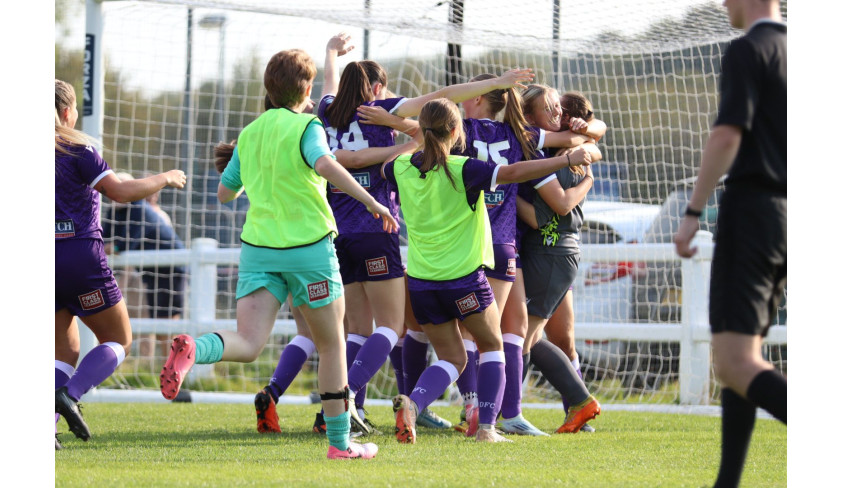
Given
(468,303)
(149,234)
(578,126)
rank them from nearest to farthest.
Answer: (468,303), (578,126), (149,234)

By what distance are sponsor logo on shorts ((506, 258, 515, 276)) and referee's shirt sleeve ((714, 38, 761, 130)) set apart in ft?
7.91

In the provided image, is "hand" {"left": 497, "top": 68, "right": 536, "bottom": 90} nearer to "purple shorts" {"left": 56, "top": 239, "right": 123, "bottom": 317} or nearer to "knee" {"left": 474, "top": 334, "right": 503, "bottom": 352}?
"knee" {"left": 474, "top": 334, "right": 503, "bottom": 352}

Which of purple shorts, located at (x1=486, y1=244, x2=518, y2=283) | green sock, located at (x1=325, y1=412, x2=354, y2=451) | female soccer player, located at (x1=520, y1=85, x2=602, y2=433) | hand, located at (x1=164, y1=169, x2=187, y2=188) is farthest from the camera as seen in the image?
female soccer player, located at (x1=520, y1=85, x2=602, y2=433)

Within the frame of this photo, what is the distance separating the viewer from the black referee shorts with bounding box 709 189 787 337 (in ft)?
10.3

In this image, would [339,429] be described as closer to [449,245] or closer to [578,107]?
[449,245]

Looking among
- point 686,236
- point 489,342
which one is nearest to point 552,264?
point 489,342

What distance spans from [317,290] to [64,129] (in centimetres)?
168

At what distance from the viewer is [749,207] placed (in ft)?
10.4

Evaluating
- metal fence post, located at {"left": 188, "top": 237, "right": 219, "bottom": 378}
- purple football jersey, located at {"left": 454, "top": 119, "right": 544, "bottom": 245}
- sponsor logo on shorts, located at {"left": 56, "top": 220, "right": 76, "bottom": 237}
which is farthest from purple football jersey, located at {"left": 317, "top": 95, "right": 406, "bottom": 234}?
metal fence post, located at {"left": 188, "top": 237, "right": 219, "bottom": 378}

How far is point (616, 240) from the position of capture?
9242 mm

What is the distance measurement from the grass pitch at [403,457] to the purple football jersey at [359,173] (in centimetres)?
118

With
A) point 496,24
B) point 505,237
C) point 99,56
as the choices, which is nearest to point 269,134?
point 505,237

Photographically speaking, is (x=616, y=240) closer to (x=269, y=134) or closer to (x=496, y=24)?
(x=496, y=24)

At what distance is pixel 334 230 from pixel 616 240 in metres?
5.34
